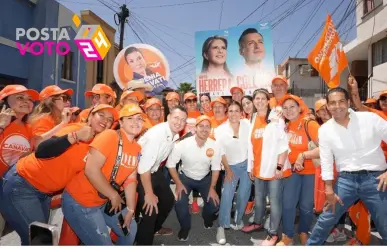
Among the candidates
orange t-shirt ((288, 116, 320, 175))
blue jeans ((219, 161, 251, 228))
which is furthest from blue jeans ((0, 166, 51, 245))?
orange t-shirt ((288, 116, 320, 175))

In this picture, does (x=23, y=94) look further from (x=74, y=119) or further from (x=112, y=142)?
(x=74, y=119)

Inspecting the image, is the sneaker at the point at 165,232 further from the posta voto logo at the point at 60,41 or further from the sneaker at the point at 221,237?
the posta voto logo at the point at 60,41

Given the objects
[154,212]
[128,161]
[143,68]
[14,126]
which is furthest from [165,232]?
[143,68]

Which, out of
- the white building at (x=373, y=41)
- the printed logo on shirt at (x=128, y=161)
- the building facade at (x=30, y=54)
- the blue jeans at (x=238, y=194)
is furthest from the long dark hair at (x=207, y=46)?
the white building at (x=373, y=41)

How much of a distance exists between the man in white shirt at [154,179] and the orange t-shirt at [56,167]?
0.89 m

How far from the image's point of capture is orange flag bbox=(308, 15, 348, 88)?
534cm

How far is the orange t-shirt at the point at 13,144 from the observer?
321cm

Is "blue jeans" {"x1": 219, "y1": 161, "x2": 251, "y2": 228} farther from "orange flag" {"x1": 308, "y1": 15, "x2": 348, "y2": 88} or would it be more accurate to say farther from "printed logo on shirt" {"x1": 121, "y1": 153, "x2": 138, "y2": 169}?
"orange flag" {"x1": 308, "y1": 15, "x2": 348, "y2": 88}

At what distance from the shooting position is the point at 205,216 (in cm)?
481

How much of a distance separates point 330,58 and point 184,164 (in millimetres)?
3390

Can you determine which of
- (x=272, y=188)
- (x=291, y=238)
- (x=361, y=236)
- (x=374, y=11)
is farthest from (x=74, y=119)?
(x=374, y=11)

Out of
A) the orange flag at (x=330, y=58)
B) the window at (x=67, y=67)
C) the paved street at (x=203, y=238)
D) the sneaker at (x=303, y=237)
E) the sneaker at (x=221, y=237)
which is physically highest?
the window at (x=67, y=67)

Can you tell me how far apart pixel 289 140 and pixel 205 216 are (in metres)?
1.89

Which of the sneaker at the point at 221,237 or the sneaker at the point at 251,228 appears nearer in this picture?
the sneaker at the point at 221,237
